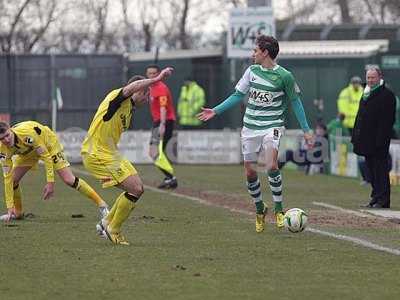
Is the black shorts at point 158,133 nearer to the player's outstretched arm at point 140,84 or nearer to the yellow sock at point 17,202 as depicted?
the yellow sock at point 17,202

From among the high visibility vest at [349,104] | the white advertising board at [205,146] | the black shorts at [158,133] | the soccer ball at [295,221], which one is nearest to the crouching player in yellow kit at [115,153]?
the soccer ball at [295,221]

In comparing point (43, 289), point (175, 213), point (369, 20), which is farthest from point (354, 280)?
point (369, 20)

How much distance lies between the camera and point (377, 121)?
16359mm

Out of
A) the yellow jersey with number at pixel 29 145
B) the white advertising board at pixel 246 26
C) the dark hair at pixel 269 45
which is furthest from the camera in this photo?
the white advertising board at pixel 246 26

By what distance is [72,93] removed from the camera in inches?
1318

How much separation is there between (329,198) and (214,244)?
7.00 metres

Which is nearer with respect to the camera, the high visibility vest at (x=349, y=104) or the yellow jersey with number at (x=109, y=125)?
the yellow jersey with number at (x=109, y=125)

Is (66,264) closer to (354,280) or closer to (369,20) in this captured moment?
(354,280)

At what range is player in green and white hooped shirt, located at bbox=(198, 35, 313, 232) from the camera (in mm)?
12477

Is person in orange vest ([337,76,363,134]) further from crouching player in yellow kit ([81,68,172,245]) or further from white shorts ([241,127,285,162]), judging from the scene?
crouching player in yellow kit ([81,68,172,245])

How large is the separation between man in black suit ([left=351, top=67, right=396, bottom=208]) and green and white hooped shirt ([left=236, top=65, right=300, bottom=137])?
393 centimetres

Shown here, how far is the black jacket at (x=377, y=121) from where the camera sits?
16.3 meters

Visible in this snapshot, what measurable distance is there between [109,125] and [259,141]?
1.78 m

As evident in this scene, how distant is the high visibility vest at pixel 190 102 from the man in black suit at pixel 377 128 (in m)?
14.2
